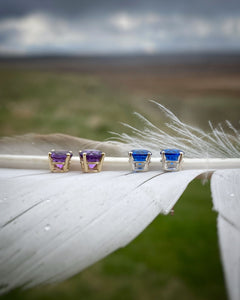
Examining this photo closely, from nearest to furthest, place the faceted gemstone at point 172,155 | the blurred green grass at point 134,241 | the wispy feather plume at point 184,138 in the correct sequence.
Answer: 1. the blurred green grass at point 134,241
2. the faceted gemstone at point 172,155
3. the wispy feather plume at point 184,138

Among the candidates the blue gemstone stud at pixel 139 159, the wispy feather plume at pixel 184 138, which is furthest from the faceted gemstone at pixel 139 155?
the wispy feather plume at pixel 184 138

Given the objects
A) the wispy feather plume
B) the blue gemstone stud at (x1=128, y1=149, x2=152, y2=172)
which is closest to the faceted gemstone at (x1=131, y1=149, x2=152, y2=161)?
the blue gemstone stud at (x1=128, y1=149, x2=152, y2=172)

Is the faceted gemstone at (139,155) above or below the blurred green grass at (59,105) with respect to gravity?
below

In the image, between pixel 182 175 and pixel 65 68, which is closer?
pixel 182 175

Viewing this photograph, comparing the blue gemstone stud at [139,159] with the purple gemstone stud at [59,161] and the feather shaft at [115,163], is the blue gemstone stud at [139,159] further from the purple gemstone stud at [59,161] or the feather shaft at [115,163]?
the purple gemstone stud at [59,161]

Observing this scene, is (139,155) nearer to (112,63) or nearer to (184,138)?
(184,138)

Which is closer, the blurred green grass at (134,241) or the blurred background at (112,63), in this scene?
the blurred green grass at (134,241)

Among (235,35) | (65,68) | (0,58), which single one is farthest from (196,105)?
(0,58)

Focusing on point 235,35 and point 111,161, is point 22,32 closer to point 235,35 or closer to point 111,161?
point 111,161
